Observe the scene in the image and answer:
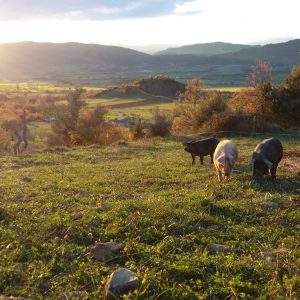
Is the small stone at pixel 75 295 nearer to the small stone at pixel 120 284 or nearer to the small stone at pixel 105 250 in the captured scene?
the small stone at pixel 120 284

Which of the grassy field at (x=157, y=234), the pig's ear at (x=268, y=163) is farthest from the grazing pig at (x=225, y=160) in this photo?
the pig's ear at (x=268, y=163)

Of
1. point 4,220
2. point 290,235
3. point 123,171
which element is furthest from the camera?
point 123,171

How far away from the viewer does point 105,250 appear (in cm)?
747

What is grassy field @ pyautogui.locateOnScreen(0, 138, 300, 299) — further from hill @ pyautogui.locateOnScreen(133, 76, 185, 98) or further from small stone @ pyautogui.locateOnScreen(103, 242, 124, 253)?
hill @ pyautogui.locateOnScreen(133, 76, 185, 98)

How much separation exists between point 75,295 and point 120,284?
2.20 feet

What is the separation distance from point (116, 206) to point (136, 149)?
14.8 meters

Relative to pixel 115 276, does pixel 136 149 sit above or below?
below

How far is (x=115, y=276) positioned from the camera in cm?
636

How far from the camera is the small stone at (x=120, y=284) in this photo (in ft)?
20.0

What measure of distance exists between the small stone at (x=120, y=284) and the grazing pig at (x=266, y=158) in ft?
27.1

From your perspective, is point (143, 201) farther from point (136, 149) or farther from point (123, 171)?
point (136, 149)

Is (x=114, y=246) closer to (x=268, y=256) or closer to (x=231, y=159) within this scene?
(x=268, y=256)

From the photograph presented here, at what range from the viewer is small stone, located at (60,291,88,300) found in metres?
6.10

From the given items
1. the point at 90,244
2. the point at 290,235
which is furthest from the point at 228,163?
the point at 90,244
